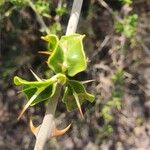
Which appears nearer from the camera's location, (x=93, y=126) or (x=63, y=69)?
(x=63, y=69)

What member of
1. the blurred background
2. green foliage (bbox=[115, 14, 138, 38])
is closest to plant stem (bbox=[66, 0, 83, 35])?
green foliage (bbox=[115, 14, 138, 38])

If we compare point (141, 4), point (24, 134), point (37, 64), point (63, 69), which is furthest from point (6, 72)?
point (63, 69)

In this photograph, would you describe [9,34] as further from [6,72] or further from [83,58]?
[83,58]

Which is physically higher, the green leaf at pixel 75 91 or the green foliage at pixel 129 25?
the green leaf at pixel 75 91

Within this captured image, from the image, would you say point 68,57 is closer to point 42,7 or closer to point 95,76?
point 42,7

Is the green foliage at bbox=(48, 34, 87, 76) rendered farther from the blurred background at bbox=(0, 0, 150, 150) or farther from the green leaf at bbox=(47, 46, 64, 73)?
the blurred background at bbox=(0, 0, 150, 150)

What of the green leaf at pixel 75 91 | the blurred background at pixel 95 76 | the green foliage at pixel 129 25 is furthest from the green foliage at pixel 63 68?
the blurred background at pixel 95 76

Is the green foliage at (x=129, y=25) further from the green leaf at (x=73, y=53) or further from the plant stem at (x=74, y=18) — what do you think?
the green leaf at (x=73, y=53)

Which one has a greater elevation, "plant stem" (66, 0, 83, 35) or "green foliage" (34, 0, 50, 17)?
"plant stem" (66, 0, 83, 35)
